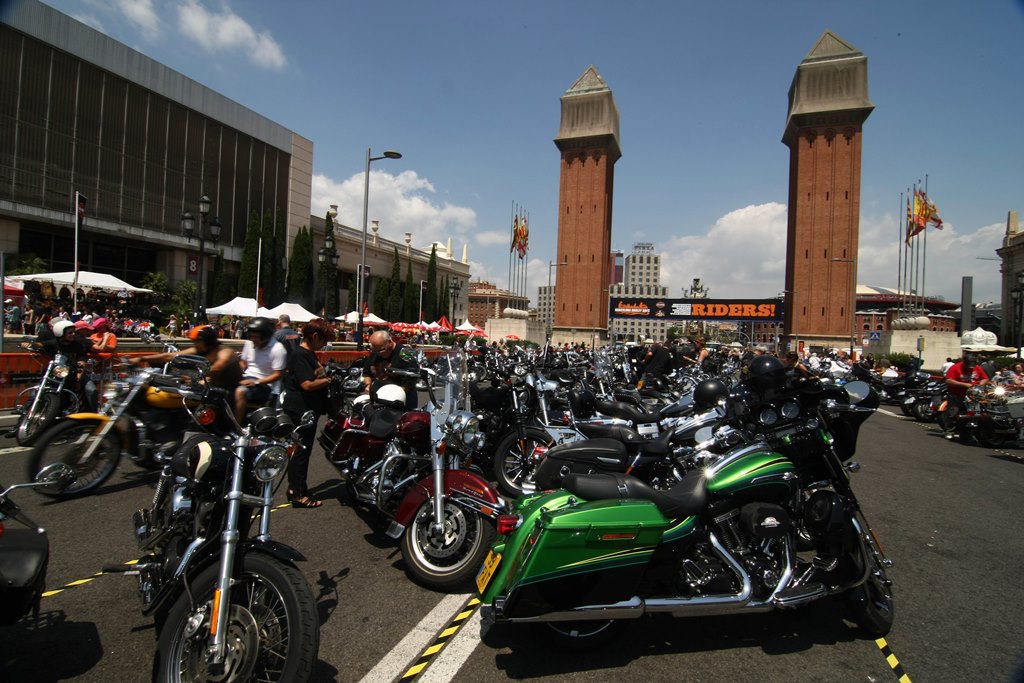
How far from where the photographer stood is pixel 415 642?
292cm

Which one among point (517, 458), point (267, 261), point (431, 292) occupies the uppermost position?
point (431, 292)

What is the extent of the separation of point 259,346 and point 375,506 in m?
2.22

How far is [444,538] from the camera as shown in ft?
11.7

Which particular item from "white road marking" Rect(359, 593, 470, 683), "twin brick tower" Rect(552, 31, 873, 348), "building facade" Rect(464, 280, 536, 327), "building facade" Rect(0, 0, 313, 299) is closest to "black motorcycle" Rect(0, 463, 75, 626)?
"white road marking" Rect(359, 593, 470, 683)

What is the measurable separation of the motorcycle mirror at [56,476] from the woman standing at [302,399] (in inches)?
75.8

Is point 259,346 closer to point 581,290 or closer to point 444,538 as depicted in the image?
point 444,538

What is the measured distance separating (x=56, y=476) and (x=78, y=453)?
0.26 meters

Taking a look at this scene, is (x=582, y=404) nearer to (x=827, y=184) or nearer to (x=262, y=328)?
(x=262, y=328)

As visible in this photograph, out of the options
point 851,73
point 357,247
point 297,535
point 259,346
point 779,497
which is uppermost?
point 851,73

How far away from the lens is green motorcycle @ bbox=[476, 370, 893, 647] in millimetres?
2557

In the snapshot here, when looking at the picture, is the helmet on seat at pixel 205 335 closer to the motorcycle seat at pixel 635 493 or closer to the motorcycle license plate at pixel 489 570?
the motorcycle license plate at pixel 489 570

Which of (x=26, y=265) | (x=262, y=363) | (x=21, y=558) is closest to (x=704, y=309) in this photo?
(x=26, y=265)

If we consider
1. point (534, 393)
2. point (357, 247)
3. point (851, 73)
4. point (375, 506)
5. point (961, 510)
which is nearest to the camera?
point (375, 506)

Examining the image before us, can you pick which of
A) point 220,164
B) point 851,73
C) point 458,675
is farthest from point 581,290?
point 458,675
